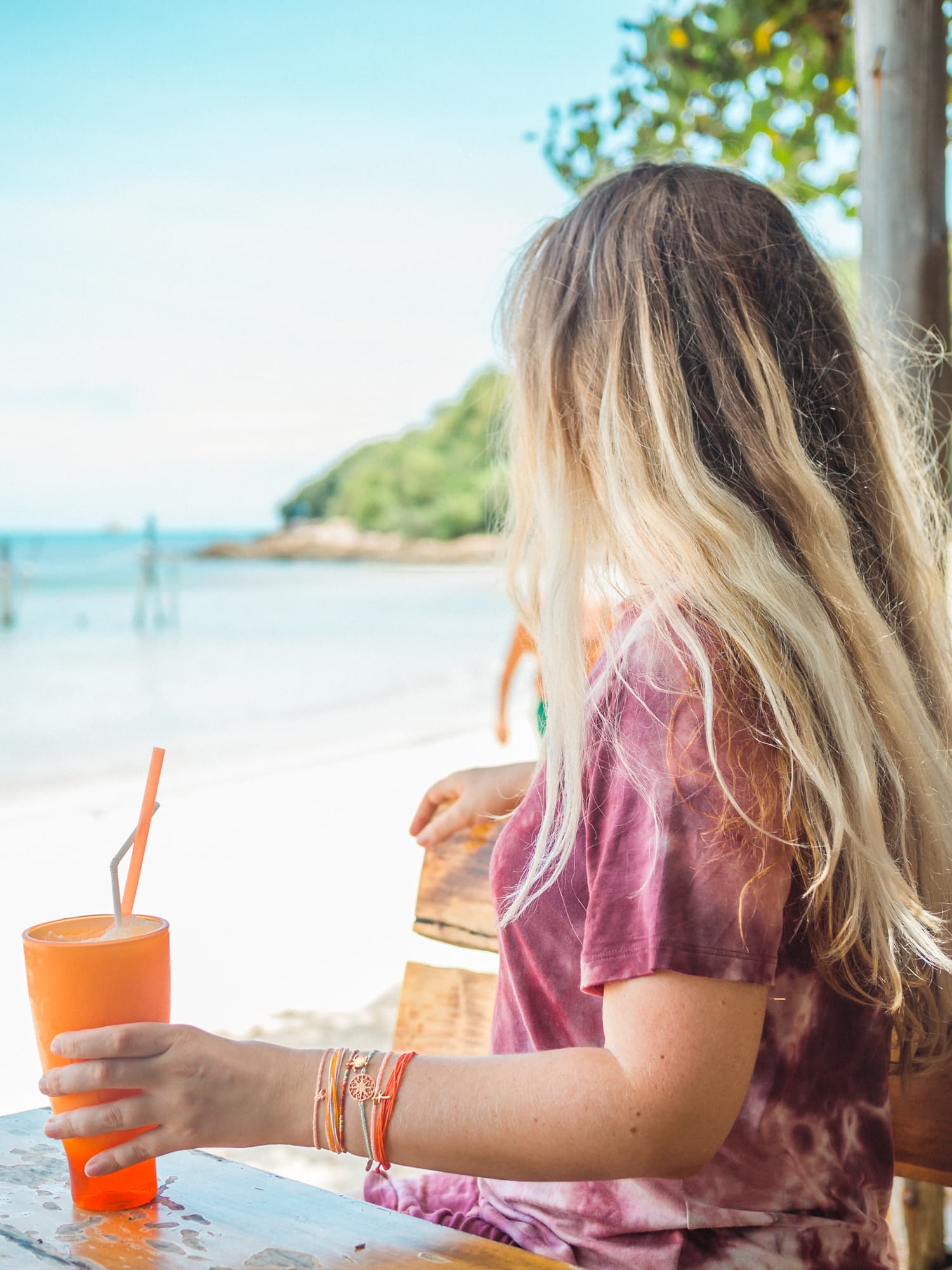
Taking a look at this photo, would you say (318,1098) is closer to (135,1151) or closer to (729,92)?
(135,1151)

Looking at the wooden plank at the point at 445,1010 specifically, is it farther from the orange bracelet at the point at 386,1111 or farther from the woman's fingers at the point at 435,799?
the orange bracelet at the point at 386,1111

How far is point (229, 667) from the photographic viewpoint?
21156mm

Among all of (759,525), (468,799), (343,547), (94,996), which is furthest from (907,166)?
(343,547)

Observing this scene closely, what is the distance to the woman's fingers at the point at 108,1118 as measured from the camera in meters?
0.78

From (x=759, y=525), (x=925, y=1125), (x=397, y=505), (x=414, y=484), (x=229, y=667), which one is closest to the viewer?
(x=759, y=525)

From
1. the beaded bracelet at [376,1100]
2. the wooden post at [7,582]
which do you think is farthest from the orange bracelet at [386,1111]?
the wooden post at [7,582]

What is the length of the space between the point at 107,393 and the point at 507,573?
148ft

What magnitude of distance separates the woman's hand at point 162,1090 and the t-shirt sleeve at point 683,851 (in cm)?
26

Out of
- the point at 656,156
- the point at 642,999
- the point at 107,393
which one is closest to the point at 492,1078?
the point at 642,999

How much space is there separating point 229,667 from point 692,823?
2090 centimetres

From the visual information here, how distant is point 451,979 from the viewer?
4.99 feet

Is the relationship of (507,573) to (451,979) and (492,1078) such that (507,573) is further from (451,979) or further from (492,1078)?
(492,1078)

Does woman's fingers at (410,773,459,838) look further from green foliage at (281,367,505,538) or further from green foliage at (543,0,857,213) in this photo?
green foliage at (281,367,505,538)

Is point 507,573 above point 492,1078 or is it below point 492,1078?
above
